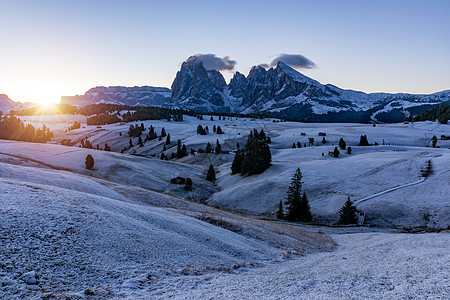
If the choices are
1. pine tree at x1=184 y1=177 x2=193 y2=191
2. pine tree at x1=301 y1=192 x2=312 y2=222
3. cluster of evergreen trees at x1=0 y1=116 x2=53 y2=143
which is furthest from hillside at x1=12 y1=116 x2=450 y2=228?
cluster of evergreen trees at x1=0 y1=116 x2=53 y2=143

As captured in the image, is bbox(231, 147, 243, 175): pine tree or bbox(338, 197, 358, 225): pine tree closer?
bbox(338, 197, 358, 225): pine tree

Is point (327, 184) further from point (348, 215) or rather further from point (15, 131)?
point (15, 131)

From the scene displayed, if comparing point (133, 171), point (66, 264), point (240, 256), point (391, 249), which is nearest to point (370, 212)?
point (391, 249)

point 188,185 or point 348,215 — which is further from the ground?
point 348,215

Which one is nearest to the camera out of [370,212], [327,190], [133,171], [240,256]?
[240,256]

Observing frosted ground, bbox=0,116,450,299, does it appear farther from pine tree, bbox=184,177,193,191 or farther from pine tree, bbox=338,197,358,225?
pine tree, bbox=184,177,193,191

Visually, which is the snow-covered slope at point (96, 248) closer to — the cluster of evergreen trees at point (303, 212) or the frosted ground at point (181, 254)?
the frosted ground at point (181, 254)

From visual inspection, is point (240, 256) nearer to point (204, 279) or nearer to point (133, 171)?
point (204, 279)

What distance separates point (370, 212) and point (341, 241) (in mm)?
16431

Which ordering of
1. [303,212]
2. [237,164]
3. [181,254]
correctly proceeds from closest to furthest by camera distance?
[181,254] → [303,212] → [237,164]

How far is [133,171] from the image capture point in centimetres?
7450

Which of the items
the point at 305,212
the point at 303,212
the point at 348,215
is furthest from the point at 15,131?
the point at 348,215

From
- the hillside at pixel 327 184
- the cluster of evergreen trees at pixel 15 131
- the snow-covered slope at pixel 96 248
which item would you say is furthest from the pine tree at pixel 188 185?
the cluster of evergreen trees at pixel 15 131

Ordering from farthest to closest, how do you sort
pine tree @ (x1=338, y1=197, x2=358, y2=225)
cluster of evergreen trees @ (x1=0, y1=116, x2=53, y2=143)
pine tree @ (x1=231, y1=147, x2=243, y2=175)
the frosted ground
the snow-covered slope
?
cluster of evergreen trees @ (x1=0, y1=116, x2=53, y2=143) → pine tree @ (x1=231, y1=147, x2=243, y2=175) → pine tree @ (x1=338, y1=197, x2=358, y2=225) → the frosted ground → the snow-covered slope
